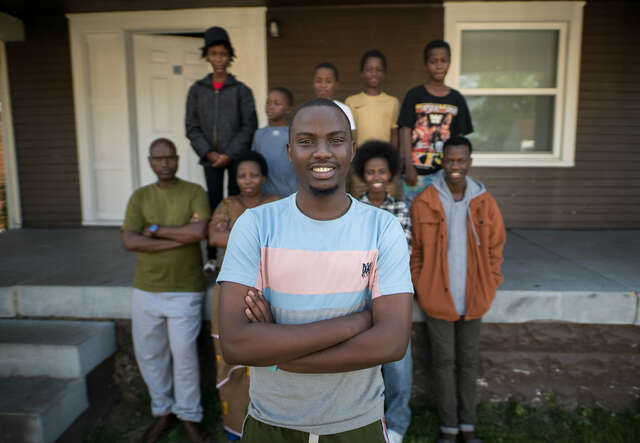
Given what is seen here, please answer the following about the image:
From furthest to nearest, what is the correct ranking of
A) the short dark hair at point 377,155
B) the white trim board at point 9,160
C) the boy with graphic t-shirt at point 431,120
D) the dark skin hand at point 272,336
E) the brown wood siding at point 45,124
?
the white trim board at point 9,160 → the brown wood siding at point 45,124 → the boy with graphic t-shirt at point 431,120 → the short dark hair at point 377,155 → the dark skin hand at point 272,336

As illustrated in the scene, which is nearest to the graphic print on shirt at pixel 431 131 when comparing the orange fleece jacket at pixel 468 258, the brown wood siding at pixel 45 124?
the orange fleece jacket at pixel 468 258

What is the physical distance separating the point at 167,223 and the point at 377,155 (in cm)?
132

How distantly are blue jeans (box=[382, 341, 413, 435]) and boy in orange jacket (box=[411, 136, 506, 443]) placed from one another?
7.1 inches

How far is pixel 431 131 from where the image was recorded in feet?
9.80

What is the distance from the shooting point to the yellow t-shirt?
3.11 metres

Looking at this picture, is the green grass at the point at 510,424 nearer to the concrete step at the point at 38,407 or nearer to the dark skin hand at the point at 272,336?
the concrete step at the point at 38,407

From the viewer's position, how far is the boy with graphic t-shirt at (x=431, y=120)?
297 cm

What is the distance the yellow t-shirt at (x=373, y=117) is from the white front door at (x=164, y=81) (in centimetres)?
293

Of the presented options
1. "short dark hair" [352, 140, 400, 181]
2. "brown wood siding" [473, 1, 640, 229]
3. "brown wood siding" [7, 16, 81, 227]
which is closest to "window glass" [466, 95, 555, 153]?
"brown wood siding" [473, 1, 640, 229]

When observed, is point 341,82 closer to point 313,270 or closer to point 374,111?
point 374,111

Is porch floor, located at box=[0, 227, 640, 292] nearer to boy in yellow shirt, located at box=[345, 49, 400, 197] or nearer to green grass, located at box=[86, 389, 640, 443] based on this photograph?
green grass, located at box=[86, 389, 640, 443]

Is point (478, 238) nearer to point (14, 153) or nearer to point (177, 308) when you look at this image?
point (177, 308)

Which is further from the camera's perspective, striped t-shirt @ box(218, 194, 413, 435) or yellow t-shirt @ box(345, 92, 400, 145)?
yellow t-shirt @ box(345, 92, 400, 145)

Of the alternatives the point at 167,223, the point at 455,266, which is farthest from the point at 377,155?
the point at 167,223
